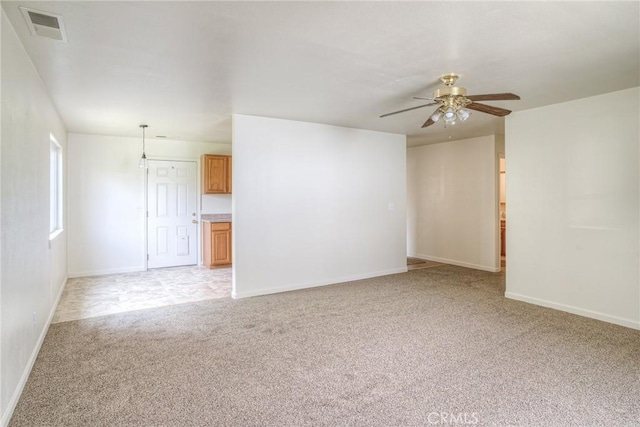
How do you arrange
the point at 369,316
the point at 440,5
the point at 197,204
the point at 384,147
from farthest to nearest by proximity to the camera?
1. the point at 197,204
2. the point at 384,147
3. the point at 369,316
4. the point at 440,5

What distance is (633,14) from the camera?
214cm

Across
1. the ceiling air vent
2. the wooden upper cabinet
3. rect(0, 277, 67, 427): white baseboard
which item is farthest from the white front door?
the ceiling air vent

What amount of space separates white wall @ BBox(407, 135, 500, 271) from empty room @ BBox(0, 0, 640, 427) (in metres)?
0.06

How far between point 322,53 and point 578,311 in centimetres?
394

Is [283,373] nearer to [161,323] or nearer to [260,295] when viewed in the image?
[161,323]

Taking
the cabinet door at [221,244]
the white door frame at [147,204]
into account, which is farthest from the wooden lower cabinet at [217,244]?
the white door frame at [147,204]

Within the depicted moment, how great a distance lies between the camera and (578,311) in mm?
4023

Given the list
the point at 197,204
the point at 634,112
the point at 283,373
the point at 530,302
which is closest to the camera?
the point at 283,373

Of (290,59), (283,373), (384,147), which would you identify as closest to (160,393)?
(283,373)

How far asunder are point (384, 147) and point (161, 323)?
14.0 ft

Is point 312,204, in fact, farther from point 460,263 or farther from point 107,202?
point 107,202

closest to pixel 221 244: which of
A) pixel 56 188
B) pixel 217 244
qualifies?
pixel 217 244

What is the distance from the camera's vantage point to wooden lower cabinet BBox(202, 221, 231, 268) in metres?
6.67

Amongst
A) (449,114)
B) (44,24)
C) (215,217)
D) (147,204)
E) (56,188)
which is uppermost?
(44,24)
